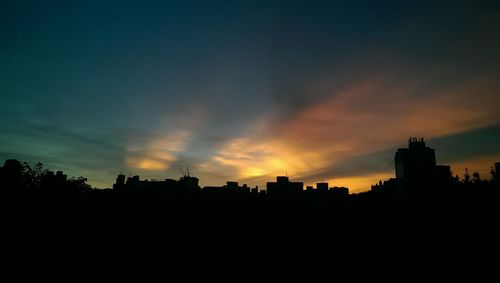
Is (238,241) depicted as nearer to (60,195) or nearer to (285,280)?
(285,280)

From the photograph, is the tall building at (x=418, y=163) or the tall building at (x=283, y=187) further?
the tall building at (x=283, y=187)

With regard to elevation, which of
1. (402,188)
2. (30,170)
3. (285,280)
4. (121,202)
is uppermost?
(30,170)

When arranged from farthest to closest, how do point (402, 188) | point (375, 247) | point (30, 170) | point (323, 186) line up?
point (30, 170), point (323, 186), point (402, 188), point (375, 247)

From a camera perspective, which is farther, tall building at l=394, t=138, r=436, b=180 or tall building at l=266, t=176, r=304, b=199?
tall building at l=266, t=176, r=304, b=199

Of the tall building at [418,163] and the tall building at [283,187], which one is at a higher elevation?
the tall building at [418,163]

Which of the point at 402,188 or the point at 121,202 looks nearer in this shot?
the point at 402,188

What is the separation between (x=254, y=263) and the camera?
27.0 ft

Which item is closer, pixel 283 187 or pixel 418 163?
pixel 418 163

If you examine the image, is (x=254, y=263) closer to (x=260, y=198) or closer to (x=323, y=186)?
(x=260, y=198)

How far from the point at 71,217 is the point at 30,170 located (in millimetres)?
51390

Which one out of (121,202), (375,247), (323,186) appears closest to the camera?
(375,247)

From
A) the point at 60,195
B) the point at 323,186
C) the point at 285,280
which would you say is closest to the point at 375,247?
the point at 285,280

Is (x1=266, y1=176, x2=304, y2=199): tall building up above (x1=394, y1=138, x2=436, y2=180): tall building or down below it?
below

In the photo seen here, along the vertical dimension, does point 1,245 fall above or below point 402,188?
below
